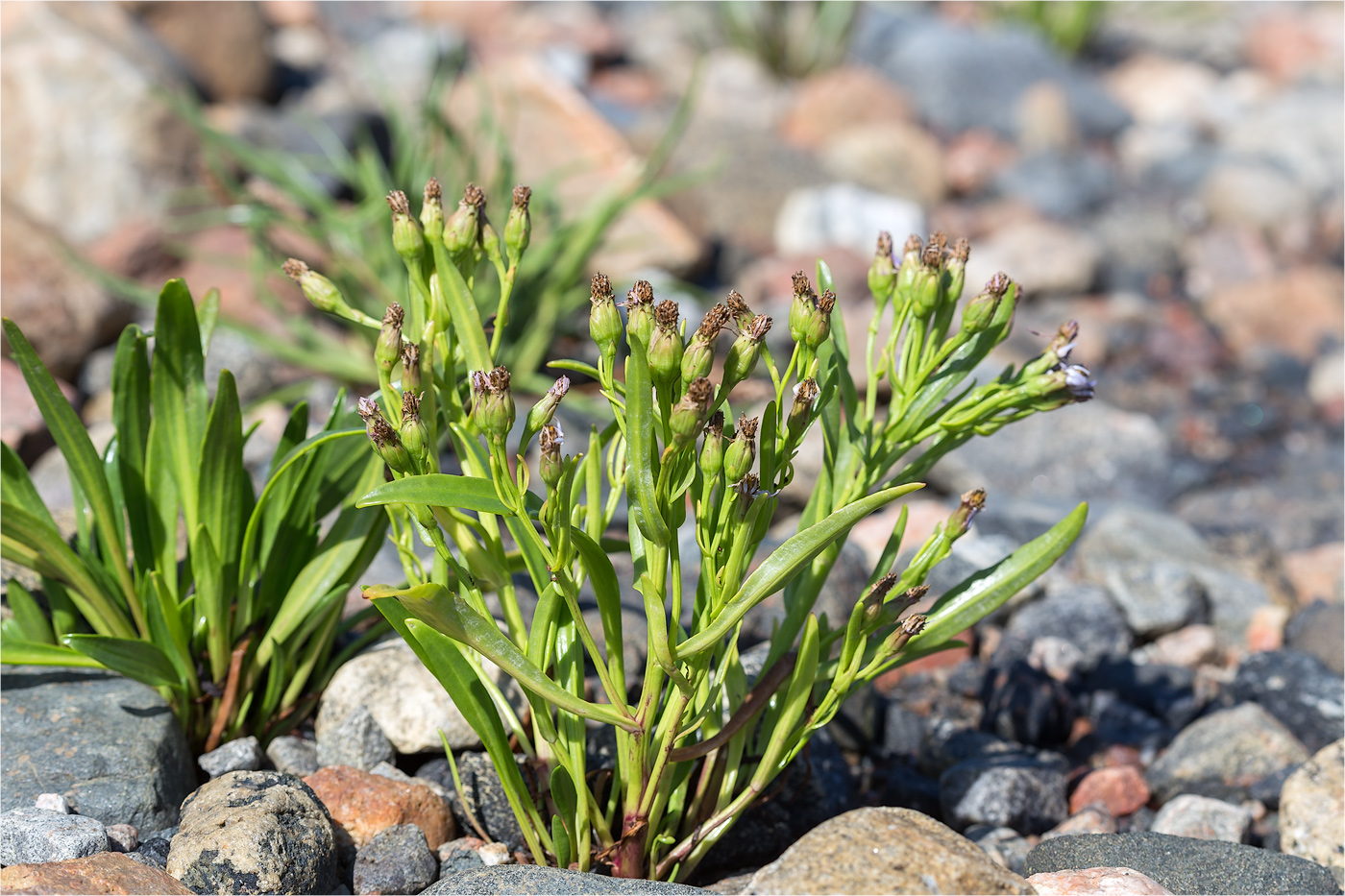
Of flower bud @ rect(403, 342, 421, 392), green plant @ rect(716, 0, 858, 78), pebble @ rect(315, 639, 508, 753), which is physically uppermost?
green plant @ rect(716, 0, 858, 78)

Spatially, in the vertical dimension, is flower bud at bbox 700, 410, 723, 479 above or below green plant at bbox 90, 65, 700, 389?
below

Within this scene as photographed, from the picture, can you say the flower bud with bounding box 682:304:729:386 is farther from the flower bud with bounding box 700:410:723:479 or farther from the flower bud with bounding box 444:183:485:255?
the flower bud with bounding box 444:183:485:255

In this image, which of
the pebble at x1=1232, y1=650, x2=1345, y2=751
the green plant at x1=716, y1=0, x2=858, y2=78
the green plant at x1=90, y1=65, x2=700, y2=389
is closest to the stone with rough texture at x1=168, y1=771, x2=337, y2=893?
the green plant at x1=90, y1=65, x2=700, y2=389

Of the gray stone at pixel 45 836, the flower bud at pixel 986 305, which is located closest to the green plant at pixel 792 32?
the flower bud at pixel 986 305

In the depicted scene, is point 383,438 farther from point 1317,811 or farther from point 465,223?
point 1317,811

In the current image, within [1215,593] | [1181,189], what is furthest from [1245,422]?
[1181,189]

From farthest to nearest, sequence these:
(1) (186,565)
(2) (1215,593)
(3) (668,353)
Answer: (2) (1215,593), (1) (186,565), (3) (668,353)

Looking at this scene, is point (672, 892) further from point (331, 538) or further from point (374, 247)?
point (374, 247)
